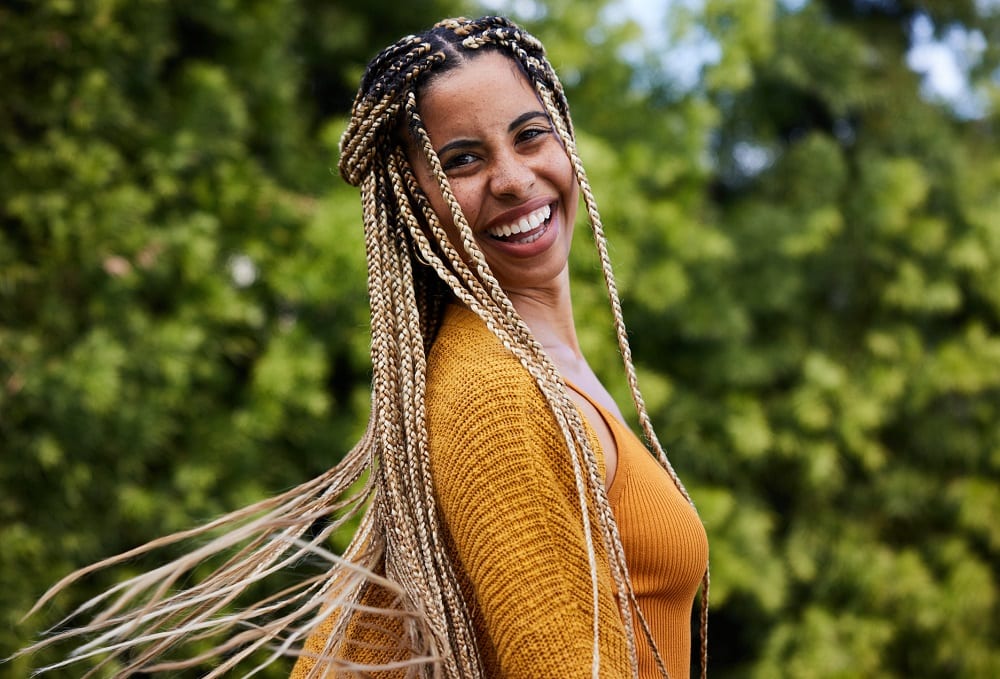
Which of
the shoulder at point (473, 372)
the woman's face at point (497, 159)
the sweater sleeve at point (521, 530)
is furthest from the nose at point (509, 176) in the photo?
the sweater sleeve at point (521, 530)

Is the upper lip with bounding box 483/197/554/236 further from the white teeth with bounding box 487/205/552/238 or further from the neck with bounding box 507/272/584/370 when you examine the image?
the neck with bounding box 507/272/584/370

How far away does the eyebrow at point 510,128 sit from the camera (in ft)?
4.39

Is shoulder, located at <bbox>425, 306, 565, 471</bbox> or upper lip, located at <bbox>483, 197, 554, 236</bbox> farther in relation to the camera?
upper lip, located at <bbox>483, 197, 554, 236</bbox>

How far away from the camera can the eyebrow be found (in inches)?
52.6

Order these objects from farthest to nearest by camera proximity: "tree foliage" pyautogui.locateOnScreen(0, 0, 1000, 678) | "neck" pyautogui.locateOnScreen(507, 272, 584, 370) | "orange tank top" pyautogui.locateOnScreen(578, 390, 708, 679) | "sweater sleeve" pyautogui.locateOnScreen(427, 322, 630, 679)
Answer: "tree foliage" pyautogui.locateOnScreen(0, 0, 1000, 678)
"neck" pyautogui.locateOnScreen(507, 272, 584, 370)
"orange tank top" pyautogui.locateOnScreen(578, 390, 708, 679)
"sweater sleeve" pyautogui.locateOnScreen(427, 322, 630, 679)

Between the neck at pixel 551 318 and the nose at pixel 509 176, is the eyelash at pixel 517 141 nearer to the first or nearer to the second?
the nose at pixel 509 176

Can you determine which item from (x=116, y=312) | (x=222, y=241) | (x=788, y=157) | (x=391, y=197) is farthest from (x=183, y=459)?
(x=788, y=157)

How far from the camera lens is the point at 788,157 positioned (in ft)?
17.0

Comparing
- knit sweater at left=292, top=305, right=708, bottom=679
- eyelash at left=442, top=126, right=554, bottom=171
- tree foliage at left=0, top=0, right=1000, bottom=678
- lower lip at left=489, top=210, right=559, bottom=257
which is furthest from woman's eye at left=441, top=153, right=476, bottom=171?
tree foliage at left=0, top=0, right=1000, bottom=678

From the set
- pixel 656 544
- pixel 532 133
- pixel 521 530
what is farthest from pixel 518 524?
pixel 532 133

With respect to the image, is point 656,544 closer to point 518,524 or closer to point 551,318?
point 518,524

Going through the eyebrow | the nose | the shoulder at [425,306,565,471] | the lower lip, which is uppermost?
the eyebrow

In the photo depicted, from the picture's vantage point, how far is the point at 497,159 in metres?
1.35

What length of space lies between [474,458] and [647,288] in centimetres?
292
